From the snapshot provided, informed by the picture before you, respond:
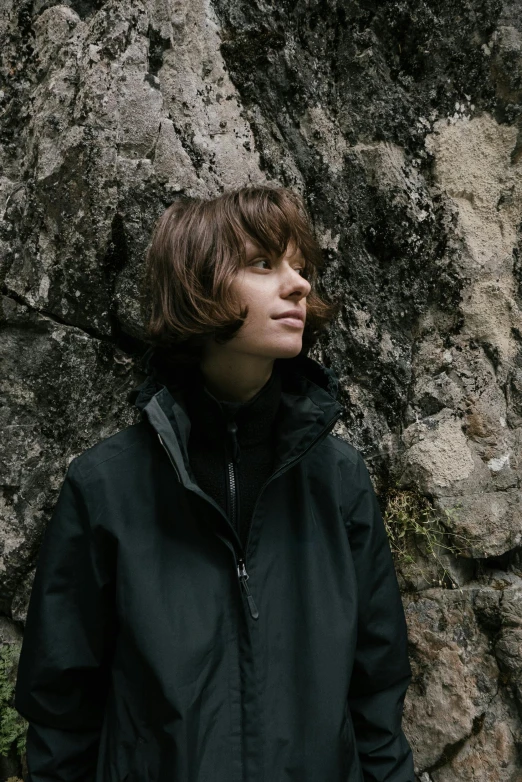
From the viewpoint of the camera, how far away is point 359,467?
2.12 metres

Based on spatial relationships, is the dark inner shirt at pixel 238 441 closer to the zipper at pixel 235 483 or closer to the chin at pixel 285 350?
the zipper at pixel 235 483

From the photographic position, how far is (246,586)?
1755mm

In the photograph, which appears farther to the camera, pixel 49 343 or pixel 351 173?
pixel 351 173

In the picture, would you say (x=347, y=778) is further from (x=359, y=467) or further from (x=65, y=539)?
(x=65, y=539)

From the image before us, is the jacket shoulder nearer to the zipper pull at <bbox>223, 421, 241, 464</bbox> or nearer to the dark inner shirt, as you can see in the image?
the dark inner shirt

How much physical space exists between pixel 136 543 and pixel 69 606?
29 centimetres

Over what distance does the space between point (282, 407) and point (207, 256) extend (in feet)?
1.86

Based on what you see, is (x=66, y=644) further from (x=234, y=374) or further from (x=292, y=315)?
(x=292, y=315)

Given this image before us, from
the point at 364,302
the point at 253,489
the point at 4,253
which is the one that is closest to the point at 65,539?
the point at 253,489

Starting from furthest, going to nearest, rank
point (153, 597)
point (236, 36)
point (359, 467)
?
point (236, 36), point (359, 467), point (153, 597)

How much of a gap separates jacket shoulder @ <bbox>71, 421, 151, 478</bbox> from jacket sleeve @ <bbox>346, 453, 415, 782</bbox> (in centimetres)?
72

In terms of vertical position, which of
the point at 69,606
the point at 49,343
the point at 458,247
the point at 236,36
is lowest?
the point at 69,606

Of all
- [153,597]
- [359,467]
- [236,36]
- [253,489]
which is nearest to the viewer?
[153,597]

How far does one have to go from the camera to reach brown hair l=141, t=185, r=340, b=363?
1.88 metres
